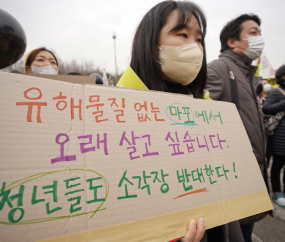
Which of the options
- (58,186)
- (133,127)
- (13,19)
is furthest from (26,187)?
(13,19)

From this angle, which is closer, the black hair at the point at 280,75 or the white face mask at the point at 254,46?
the white face mask at the point at 254,46

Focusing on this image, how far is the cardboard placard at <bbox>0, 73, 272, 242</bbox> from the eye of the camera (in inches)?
19.9

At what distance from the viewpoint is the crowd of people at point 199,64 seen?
1.02m

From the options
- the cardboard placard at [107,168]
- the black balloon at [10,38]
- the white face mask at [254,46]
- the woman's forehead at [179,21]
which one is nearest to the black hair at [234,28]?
the white face mask at [254,46]

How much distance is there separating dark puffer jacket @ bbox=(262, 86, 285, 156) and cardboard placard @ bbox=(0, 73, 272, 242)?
2095 millimetres

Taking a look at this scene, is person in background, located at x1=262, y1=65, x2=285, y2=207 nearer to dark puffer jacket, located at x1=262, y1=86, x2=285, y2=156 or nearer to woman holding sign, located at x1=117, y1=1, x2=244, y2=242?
dark puffer jacket, located at x1=262, y1=86, x2=285, y2=156

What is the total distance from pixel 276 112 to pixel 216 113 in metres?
2.11

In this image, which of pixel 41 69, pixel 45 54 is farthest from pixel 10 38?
pixel 45 54

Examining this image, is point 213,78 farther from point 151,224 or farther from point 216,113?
point 151,224

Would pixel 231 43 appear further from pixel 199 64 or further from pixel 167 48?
pixel 167 48

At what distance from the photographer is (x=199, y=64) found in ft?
3.54

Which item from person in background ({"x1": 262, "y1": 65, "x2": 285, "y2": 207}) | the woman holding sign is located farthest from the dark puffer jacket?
the woman holding sign

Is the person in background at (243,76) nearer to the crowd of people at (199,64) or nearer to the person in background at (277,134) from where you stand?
the crowd of people at (199,64)

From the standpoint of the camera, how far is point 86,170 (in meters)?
0.57
